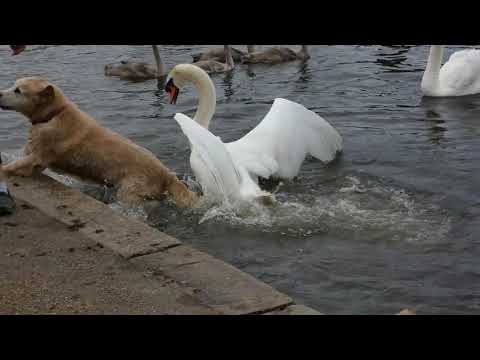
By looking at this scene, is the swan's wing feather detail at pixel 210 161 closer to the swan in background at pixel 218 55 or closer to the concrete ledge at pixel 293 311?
the concrete ledge at pixel 293 311

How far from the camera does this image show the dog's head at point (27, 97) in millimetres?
6074

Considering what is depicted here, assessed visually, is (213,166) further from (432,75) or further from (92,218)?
(432,75)

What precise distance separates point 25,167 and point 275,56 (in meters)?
8.46

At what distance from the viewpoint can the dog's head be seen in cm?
607

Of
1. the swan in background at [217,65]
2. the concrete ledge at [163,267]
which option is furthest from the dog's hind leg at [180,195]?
the swan in background at [217,65]

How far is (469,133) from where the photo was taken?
8.71 m

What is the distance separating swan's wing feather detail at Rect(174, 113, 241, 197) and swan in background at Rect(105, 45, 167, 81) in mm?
6812

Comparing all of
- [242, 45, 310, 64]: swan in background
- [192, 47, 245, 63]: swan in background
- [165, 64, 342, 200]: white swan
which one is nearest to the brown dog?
[165, 64, 342, 200]: white swan

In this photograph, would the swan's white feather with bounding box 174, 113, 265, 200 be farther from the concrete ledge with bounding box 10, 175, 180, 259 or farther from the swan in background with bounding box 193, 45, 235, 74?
the swan in background with bounding box 193, 45, 235, 74

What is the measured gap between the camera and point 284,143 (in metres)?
7.30

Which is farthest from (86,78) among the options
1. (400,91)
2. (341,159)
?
(341,159)

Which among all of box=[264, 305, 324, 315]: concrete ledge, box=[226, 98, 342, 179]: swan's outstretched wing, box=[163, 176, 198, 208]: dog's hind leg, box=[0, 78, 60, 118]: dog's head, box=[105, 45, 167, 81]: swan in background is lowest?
box=[105, 45, 167, 81]: swan in background

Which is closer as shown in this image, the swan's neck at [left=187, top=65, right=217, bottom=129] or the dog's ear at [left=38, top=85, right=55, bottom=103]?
the dog's ear at [left=38, top=85, right=55, bottom=103]
